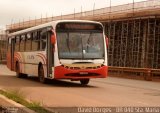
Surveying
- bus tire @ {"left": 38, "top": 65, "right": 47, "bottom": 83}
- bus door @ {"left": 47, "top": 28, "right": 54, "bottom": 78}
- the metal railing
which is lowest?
bus tire @ {"left": 38, "top": 65, "right": 47, "bottom": 83}

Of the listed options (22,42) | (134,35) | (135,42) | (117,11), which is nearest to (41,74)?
(22,42)

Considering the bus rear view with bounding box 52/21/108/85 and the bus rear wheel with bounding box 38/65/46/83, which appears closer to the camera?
the bus rear view with bounding box 52/21/108/85

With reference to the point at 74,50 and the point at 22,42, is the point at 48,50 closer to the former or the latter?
the point at 74,50

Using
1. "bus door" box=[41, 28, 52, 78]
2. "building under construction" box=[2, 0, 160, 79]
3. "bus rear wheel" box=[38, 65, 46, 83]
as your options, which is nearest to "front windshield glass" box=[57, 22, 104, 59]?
"bus door" box=[41, 28, 52, 78]

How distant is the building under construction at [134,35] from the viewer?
34900 mm

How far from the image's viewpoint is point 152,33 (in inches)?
1401

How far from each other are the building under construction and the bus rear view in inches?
385

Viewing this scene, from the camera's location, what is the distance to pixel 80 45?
19641mm

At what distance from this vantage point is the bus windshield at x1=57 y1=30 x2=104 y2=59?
1953 cm

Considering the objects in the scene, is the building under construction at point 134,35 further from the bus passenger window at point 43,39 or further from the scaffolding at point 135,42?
the bus passenger window at point 43,39

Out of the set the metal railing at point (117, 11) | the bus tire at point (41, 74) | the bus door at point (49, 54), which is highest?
the metal railing at point (117, 11)

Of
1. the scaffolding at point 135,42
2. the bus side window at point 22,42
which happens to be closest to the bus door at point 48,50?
the bus side window at point 22,42

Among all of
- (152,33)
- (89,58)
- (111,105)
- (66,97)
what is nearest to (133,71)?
(152,33)

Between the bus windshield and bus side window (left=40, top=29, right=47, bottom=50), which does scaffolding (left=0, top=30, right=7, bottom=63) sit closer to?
bus side window (left=40, top=29, right=47, bottom=50)
